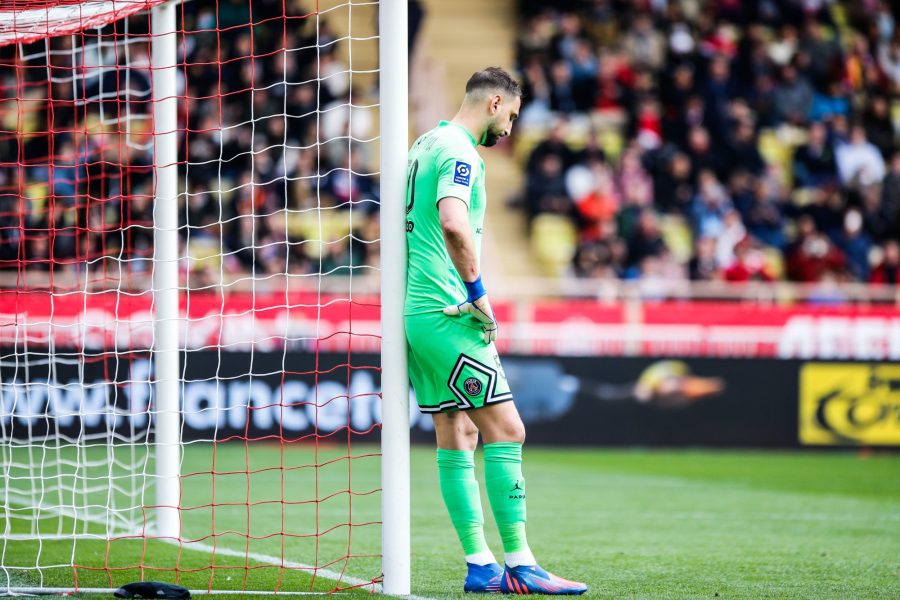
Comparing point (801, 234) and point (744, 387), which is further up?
point (801, 234)

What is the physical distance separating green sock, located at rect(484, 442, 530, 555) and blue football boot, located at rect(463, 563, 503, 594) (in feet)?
0.45

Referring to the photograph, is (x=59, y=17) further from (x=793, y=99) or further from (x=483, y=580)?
(x=793, y=99)

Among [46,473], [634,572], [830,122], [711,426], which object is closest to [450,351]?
[634,572]

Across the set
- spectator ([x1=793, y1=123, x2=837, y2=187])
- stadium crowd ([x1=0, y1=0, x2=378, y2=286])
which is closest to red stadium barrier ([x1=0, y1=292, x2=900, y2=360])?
stadium crowd ([x1=0, y1=0, x2=378, y2=286])

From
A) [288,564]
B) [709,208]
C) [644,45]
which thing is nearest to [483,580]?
[288,564]

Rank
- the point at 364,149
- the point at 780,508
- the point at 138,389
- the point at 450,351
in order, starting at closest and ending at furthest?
the point at 450,351 → the point at 780,508 → the point at 138,389 → the point at 364,149

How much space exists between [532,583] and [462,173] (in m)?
1.66

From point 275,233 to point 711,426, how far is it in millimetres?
5422

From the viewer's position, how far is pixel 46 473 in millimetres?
10000

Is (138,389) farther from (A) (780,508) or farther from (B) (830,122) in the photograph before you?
(B) (830,122)

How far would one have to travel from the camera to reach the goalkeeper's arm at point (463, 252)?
197 inches

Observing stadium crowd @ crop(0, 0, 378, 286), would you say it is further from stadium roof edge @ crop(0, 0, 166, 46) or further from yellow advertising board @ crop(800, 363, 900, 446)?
stadium roof edge @ crop(0, 0, 166, 46)

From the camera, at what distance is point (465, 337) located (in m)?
5.14

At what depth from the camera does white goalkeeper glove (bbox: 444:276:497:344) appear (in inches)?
200
